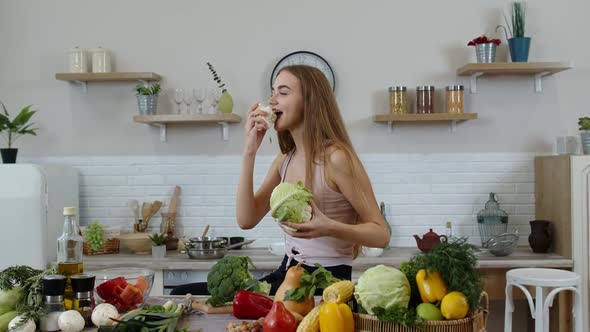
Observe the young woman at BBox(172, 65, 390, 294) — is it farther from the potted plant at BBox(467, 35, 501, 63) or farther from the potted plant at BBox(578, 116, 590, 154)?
the potted plant at BBox(578, 116, 590, 154)

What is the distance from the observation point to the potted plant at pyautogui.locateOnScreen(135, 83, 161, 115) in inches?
193

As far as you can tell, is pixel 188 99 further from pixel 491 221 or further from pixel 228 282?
pixel 228 282

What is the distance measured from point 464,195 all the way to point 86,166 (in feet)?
9.50

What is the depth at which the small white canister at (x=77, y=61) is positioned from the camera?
504 centimetres

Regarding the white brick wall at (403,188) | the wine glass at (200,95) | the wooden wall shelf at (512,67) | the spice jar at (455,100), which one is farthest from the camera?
the white brick wall at (403,188)

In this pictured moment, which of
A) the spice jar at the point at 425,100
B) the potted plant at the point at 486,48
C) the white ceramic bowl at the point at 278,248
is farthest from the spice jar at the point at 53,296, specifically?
the potted plant at the point at 486,48

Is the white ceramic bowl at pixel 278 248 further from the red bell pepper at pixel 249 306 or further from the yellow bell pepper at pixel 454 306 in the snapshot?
the yellow bell pepper at pixel 454 306

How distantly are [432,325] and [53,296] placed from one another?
1190 millimetres

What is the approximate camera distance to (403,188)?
16.8 ft

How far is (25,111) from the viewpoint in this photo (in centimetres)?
488

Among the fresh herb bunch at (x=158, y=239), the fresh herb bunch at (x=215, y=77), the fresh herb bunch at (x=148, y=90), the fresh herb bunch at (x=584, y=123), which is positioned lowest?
the fresh herb bunch at (x=158, y=239)

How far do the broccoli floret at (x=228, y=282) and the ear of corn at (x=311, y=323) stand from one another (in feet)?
1.71

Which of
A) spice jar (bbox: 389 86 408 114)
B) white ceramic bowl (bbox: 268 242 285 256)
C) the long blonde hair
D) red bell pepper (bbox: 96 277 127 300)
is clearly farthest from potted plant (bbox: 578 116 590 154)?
red bell pepper (bbox: 96 277 127 300)

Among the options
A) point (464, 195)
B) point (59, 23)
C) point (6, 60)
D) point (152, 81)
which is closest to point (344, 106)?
point (464, 195)
